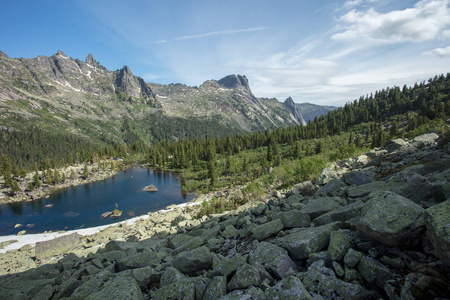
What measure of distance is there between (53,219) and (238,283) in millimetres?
48213

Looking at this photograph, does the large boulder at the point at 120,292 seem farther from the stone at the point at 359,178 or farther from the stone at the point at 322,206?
the stone at the point at 359,178

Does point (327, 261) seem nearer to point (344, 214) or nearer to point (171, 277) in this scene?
point (344, 214)

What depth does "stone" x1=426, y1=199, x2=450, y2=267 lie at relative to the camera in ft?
7.80

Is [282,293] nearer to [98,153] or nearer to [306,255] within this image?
[306,255]

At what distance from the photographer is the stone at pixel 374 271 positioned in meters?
2.74

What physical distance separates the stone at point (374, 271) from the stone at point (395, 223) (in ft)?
1.49

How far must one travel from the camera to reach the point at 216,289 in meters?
3.72

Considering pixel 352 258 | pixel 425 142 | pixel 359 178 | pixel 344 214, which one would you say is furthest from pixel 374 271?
pixel 425 142

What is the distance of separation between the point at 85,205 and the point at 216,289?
52.5 metres

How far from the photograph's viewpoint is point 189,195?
47688 millimetres

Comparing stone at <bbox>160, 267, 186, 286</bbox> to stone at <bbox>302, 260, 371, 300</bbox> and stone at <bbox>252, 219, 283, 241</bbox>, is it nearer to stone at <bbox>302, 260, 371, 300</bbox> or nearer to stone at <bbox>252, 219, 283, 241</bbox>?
stone at <bbox>252, 219, 283, 241</bbox>

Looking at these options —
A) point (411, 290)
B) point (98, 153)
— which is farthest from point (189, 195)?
point (98, 153)

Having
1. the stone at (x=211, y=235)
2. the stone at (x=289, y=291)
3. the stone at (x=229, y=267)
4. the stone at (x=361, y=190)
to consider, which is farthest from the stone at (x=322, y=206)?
the stone at (x=289, y=291)

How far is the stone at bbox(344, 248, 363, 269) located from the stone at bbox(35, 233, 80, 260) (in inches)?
907
